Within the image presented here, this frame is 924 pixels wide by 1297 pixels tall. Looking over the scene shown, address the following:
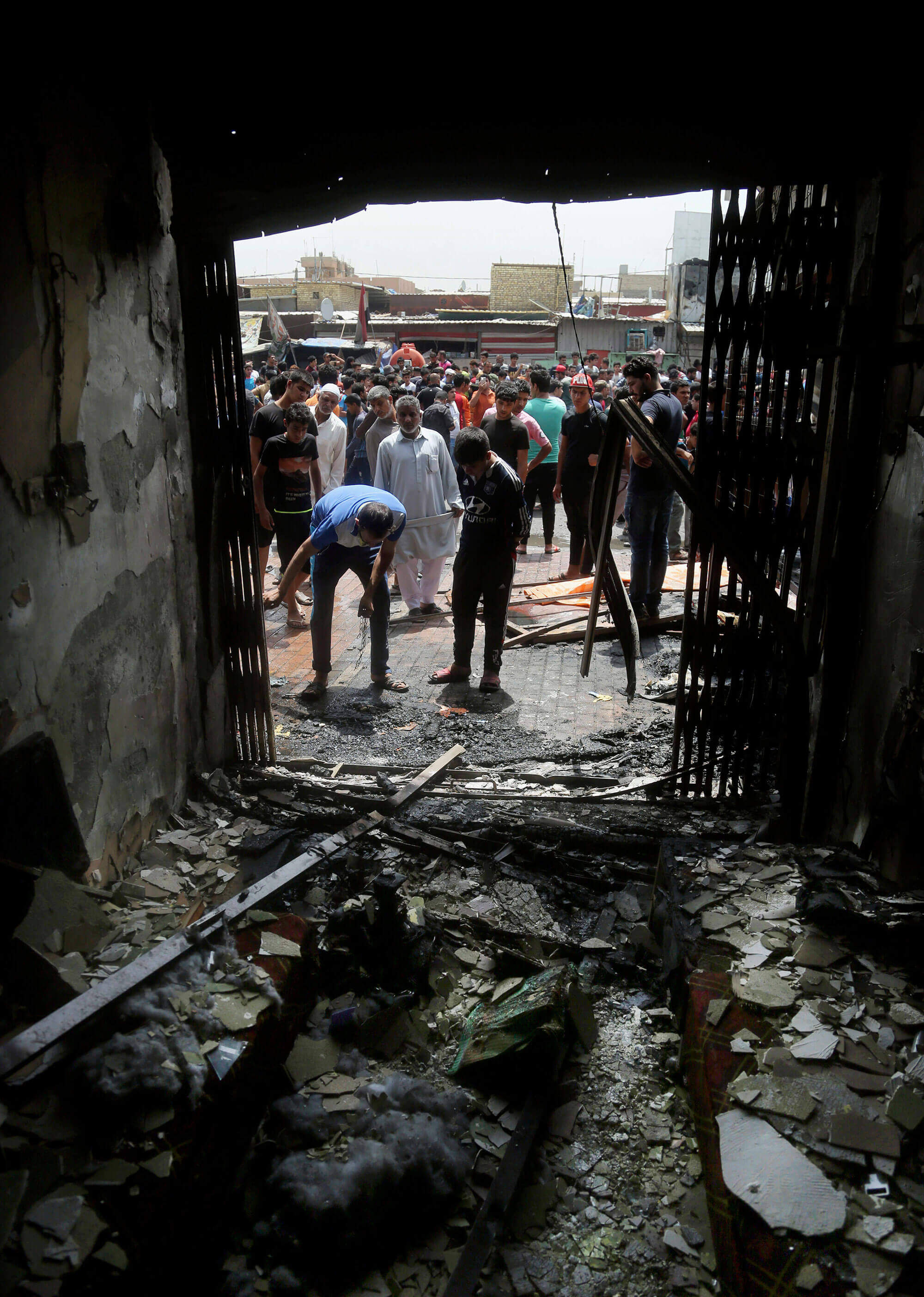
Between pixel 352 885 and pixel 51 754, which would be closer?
pixel 51 754

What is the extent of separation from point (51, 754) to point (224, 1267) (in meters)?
1.54

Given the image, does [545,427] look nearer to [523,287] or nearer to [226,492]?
[226,492]

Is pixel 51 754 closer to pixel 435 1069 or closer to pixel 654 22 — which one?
pixel 435 1069

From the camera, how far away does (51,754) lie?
2752mm

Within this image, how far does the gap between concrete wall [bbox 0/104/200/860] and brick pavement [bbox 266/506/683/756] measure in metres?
1.80

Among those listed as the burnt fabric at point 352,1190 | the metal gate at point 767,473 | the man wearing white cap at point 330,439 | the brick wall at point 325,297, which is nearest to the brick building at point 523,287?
the brick wall at point 325,297

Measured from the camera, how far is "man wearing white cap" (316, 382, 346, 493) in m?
8.17

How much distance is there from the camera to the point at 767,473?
387 cm

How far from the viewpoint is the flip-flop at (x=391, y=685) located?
6.25 metres

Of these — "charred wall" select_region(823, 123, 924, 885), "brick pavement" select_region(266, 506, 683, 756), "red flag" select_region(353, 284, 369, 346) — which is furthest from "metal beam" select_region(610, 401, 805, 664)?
"red flag" select_region(353, 284, 369, 346)

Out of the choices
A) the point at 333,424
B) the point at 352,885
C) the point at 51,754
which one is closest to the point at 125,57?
the point at 51,754

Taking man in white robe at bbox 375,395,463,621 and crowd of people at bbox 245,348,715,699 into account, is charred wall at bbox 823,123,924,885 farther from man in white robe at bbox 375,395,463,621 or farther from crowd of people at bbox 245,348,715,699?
man in white robe at bbox 375,395,463,621

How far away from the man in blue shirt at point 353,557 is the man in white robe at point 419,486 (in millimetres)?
1447

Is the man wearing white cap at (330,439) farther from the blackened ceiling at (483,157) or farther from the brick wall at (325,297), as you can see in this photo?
the brick wall at (325,297)
